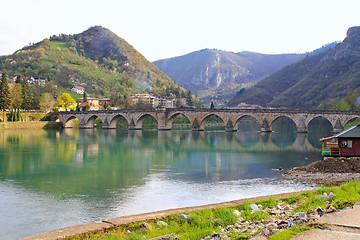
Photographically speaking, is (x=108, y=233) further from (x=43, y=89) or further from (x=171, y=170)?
(x=43, y=89)

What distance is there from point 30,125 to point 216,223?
69.3 metres

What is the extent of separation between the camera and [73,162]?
2919 cm

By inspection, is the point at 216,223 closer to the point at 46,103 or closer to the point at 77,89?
the point at 46,103

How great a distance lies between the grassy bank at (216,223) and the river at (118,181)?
174 inches

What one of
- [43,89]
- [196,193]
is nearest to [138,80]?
[43,89]

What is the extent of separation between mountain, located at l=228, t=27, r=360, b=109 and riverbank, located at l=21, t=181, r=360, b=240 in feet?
296

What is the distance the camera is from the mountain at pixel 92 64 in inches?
4756

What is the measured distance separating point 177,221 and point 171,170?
15.5 meters

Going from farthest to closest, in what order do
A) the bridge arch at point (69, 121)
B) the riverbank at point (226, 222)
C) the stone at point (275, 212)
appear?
the bridge arch at point (69, 121)
the stone at point (275, 212)
the riverbank at point (226, 222)

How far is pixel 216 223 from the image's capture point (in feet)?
31.2

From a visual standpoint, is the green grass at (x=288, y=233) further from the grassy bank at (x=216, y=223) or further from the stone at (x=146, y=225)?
the stone at (x=146, y=225)

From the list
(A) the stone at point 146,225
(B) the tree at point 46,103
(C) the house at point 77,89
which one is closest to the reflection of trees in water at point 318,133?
(A) the stone at point 146,225

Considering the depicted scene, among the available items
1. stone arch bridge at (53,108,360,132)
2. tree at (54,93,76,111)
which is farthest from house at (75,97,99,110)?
stone arch bridge at (53,108,360,132)

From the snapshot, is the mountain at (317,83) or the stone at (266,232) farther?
the mountain at (317,83)
